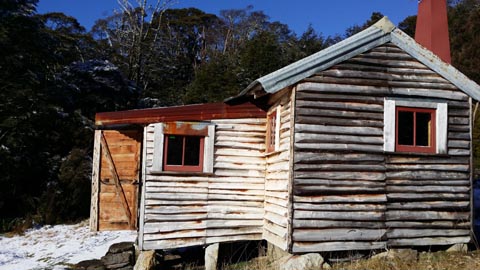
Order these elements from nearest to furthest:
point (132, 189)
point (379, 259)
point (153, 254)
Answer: point (379, 259), point (153, 254), point (132, 189)

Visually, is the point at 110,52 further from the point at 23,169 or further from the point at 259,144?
the point at 259,144

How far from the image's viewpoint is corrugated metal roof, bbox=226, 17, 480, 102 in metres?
8.71

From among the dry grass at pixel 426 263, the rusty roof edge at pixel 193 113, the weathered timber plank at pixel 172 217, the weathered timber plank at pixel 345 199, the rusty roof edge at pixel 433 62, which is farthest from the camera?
the rusty roof edge at pixel 193 113

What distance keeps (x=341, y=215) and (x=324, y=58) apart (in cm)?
314

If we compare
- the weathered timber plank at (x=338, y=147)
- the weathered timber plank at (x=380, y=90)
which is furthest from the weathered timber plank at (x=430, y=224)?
the weathered timber plank at (x=380, y=90)

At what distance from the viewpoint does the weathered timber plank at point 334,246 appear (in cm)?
871

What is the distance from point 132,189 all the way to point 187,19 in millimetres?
26139

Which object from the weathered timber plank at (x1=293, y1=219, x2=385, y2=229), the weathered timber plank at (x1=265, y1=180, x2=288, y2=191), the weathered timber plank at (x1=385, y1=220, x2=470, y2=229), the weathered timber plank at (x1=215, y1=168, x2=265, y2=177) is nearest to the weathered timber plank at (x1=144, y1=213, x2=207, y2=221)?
the weathered timber plank at (x1=215, y1=168, x2=265, y2=177)

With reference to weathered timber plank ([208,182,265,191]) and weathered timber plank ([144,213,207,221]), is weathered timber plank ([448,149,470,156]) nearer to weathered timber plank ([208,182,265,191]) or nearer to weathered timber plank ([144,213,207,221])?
weathered timber plank ([208,182,265,191])

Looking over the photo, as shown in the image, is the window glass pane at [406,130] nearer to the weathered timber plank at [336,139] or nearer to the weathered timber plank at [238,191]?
the weathered timber plank at [336,139]

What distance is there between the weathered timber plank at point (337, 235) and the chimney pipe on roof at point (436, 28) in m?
4.57

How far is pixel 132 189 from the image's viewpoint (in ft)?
40.4

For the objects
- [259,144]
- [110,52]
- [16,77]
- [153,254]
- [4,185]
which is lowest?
[153,254]

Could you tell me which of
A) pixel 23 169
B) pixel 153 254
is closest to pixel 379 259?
pixel 153 254
